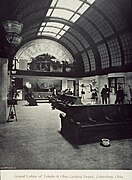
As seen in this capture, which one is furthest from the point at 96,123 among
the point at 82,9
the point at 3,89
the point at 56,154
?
the point at 82,9

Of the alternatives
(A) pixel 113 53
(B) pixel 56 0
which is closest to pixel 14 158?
(B) pixel 56 0

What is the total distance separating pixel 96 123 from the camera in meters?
3.98

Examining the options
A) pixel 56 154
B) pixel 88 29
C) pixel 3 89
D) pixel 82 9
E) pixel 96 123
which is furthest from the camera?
pixel 88 29

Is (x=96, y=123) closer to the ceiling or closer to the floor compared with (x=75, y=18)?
closer to the floor

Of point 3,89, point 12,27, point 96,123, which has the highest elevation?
point 12,27

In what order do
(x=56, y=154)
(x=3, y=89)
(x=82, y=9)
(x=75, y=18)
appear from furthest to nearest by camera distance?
1. (x=75, y=18)
2. (x=82, y=9)
3. (x=3, y=89)
4. (x=56, y=154)

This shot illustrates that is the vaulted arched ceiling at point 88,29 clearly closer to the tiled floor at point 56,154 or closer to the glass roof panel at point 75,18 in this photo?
the glass roof panel at point 75,18

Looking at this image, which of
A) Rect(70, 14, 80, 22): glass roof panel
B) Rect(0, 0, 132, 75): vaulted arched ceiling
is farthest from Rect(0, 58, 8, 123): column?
Rect(70, 14, 80, 22): glass roof panel

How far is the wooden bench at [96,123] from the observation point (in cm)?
382

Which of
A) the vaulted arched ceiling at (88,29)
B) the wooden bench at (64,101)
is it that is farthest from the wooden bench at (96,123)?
the wooden bench at (64,101)

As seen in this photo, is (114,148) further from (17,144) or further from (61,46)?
(61,46)

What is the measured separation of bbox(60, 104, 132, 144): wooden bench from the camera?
3.82m

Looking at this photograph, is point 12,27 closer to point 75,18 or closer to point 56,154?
point 56,154

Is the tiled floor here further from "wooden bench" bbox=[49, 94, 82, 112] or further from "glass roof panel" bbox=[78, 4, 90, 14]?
"glass roof panel" bbox=[78, 4, 90, 14]
